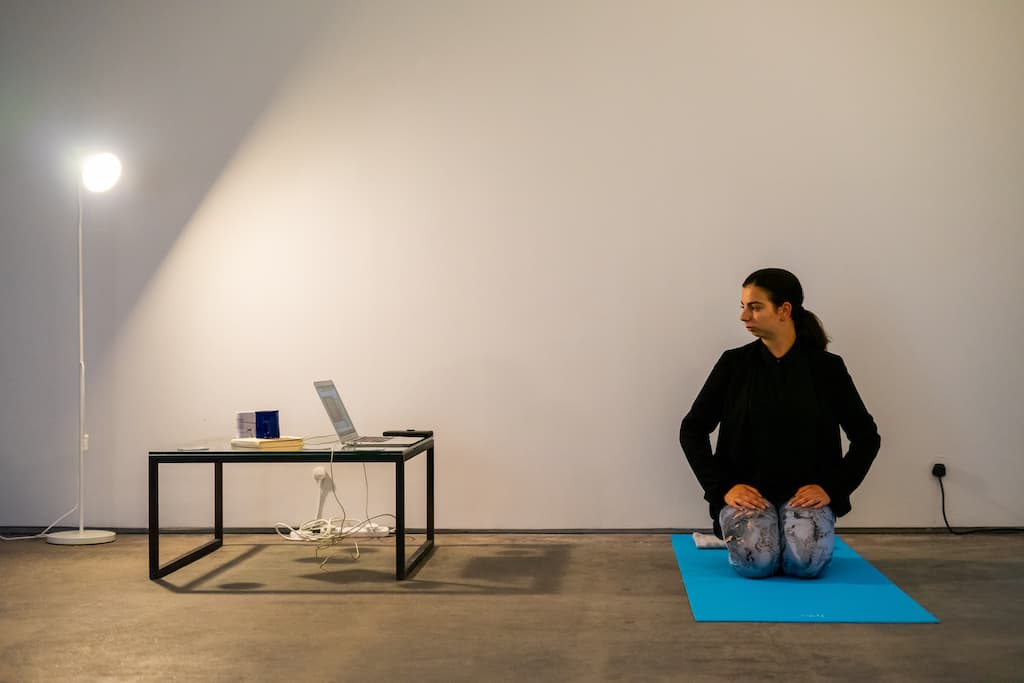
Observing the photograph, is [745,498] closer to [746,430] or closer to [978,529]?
[746,430]

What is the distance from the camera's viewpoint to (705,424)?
149 inches

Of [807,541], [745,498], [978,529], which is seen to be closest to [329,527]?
[745,498]

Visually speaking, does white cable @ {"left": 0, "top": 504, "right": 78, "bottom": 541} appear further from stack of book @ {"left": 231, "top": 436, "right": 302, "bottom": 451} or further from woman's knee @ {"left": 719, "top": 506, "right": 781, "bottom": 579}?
woman's knee @ {"left": 719, "top": 506, "right": 781, "bottom": 579}

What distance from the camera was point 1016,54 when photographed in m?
4.43

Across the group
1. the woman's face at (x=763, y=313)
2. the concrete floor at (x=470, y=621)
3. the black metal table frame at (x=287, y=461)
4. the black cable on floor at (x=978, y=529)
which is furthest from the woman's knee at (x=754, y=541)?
the black cable on floor at (x=978, y=529)

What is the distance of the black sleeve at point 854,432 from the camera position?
3.58 metres

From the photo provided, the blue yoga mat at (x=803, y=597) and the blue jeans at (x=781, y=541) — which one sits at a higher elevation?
the blue jeans at (x=781, y=541)

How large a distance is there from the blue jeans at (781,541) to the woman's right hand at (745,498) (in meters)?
0.02

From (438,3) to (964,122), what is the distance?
260cm

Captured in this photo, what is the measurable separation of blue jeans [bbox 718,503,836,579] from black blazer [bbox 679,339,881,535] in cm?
15

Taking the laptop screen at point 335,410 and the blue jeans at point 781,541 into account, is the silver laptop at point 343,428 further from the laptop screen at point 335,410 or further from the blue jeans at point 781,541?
the blue jeans at point 781,541

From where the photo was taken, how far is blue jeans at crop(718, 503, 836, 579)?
3.42 metres

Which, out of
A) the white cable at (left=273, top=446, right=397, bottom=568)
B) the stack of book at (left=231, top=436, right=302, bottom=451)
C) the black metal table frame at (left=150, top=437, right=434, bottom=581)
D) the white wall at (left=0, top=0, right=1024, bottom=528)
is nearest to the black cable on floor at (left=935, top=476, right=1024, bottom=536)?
the white wall at (left=0, top=0, right=1024, bottom=528)

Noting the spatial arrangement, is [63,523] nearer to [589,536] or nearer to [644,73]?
[589,536]
